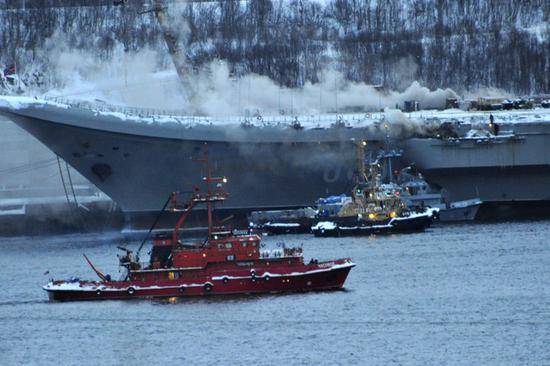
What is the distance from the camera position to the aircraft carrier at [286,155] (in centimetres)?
8462

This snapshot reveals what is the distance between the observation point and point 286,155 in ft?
281

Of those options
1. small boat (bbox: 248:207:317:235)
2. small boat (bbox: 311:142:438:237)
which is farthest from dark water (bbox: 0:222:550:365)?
small boat (bbox: 248:207:317:235)

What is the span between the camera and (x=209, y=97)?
302 ft

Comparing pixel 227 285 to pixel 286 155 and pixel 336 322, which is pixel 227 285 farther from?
pixel 286 155

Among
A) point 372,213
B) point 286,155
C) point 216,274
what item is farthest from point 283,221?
point 216,274

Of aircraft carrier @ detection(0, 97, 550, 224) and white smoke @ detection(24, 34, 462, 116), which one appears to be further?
white smoke @ detection(24, 34, 462, 116)

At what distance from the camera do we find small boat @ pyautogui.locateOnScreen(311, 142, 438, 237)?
77.9 meters

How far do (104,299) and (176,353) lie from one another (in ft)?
31.9

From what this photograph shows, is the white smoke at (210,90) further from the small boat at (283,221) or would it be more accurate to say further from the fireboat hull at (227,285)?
the fireboat hull at (227,285)

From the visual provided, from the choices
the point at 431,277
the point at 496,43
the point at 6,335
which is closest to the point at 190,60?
the point at 496,43

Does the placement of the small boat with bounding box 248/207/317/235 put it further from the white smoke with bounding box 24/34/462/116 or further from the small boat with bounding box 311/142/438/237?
the white smoke with bounding box 24/34/462/116

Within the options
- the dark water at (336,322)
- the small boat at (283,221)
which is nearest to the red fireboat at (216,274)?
the dark water at (336,322)

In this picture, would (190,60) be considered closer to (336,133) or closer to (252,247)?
(336,133)

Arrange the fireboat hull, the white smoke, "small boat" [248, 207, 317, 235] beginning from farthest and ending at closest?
1. the white smoke
2. "small boat" [248, 207, 317, 235]
3. the fireboat hull
